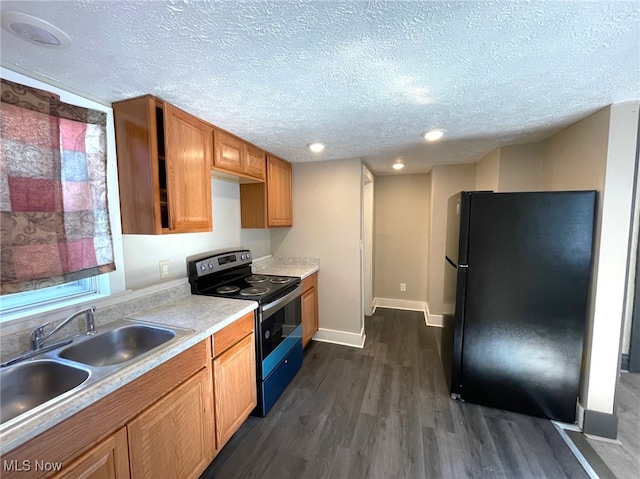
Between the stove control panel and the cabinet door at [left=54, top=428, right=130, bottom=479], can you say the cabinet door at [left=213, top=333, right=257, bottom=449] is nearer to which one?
the cabinet door at [left=54, top=428, right=130, bottom=479]

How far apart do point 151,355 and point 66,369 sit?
36 centimetres

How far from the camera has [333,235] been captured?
120 inches

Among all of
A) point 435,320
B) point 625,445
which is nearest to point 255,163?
point 435,320

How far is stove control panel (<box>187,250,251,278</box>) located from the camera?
80.0 inches

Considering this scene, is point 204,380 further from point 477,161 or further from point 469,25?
point 477,161

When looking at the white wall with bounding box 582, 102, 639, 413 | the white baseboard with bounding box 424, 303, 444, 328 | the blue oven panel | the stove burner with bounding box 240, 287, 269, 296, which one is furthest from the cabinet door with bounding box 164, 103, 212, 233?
the white baseboard with bounding box 424, 303, 444, 328

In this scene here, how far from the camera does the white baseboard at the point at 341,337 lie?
304cm

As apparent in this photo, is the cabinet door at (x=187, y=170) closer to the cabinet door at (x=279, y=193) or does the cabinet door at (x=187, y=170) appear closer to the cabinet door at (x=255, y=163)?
the cabinet door at (x=255, y=163)

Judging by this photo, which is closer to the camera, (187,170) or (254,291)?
(187,170)

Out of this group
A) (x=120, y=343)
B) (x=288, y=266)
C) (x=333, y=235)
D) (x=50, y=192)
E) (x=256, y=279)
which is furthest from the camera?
(x=288, y=266)

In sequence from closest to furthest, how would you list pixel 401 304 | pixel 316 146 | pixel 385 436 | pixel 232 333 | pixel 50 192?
pixel 50 192 < pixel 232 333 < pixel 385 436 < pixel 316 146 < pixel 401 304

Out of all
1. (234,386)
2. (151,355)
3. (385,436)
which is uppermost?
(151,355)

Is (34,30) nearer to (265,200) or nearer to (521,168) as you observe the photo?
(265,200)

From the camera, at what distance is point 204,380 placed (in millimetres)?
1424
